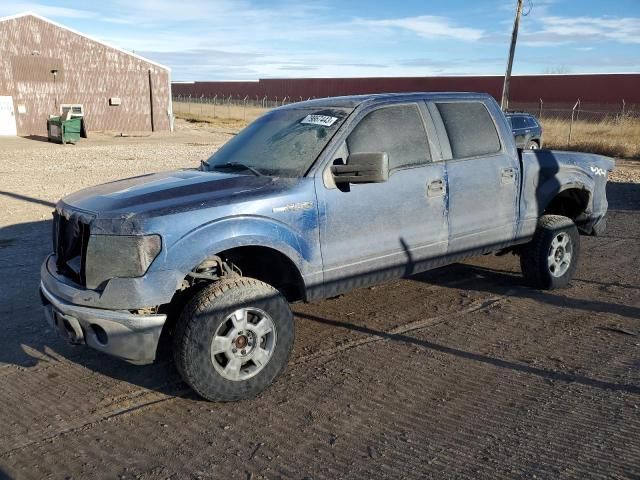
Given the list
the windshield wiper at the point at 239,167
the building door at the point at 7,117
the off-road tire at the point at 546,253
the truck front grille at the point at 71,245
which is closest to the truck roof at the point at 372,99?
the windshield wiper at the point at 239,167

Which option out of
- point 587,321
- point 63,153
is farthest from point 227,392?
point 63,153

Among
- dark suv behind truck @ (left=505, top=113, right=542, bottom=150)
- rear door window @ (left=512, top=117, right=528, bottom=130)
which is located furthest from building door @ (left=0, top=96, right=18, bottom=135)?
rear door window @ (left=512, top=117, right=528, bottom=130)

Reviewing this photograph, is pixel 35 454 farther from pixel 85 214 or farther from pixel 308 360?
pixel 308 360

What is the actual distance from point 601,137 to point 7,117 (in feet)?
93.6

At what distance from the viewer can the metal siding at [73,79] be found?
30469 mm

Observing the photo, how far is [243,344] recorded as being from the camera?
3.75 meters

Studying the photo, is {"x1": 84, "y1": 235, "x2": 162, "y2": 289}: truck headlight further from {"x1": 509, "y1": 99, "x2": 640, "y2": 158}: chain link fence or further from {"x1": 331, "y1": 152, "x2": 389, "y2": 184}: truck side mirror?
{"x1": 509, "y1": 99, "x2": 640, "y2": 158}: chain link fence

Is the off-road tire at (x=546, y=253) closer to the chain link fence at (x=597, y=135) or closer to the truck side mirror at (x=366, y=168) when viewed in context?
the truck side mirror at (x=366, y=168)

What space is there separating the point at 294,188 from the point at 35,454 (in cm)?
221

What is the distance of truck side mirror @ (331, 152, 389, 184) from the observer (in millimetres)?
3955

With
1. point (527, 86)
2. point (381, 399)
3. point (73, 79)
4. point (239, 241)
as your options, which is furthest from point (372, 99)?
point (527, 86)

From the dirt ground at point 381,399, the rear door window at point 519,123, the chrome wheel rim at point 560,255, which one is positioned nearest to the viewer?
the dirt ground at point 381,399

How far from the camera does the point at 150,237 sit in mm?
3438

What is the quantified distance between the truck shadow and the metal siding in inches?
1058
